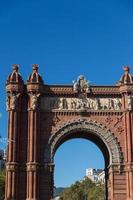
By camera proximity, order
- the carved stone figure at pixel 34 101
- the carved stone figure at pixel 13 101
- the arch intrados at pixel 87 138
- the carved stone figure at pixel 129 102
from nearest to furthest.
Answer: the carved stone figure at pixel 13 101, the carved stone figure at pixel 34 101, the carved stone figure at pixel 129 102, the arch intrados at pixel 87 138

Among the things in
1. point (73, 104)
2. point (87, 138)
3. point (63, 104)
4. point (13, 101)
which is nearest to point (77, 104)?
point (73, 104)

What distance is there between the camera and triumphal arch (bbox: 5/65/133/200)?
1537 inches

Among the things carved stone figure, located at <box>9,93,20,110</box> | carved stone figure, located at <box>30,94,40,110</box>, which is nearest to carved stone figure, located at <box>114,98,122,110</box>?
carved stone figure, located at <box>30,94,40,110</box>

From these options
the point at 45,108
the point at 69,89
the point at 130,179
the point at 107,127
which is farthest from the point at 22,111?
the point at 130,179

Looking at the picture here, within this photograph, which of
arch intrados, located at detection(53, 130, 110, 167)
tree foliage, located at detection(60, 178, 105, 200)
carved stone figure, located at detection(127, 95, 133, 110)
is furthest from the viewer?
tree foliage, located at detection(60, 178, 105, 200)

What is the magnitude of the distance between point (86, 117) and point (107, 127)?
2003 millimetres

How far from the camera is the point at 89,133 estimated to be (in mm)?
41500

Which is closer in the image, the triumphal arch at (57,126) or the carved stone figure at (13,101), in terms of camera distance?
the triumphal arch at (57,126)

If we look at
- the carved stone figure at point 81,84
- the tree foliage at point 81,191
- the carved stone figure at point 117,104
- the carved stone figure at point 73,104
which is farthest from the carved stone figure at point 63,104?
the tree foliage at point 81,191

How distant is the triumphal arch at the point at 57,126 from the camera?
3903cm

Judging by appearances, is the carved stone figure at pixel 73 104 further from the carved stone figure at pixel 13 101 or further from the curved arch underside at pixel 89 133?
the carved stone figure at pixel 13 101

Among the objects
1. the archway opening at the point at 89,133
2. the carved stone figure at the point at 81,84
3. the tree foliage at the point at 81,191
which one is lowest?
the tree foliage at the point at 81,191

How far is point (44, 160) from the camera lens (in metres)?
39.8

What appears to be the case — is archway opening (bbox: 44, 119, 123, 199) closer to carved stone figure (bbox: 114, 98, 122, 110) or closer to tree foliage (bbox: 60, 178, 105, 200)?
carved stone figure (bbox: 114, 98, 122, 110)
